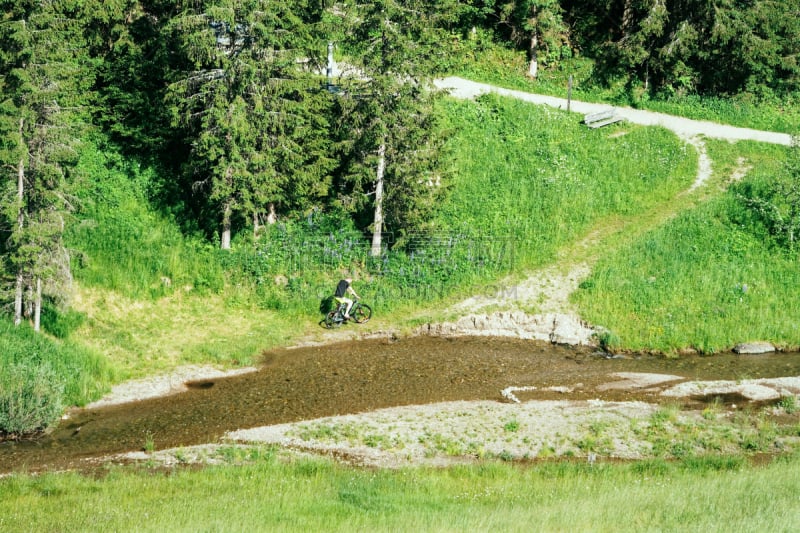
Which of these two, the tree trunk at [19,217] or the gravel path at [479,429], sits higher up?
the tree trunk at [19,217]

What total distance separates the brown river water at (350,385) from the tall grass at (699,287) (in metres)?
1.26

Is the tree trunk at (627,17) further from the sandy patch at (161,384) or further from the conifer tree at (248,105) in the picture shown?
the sandy patch at (161,384)

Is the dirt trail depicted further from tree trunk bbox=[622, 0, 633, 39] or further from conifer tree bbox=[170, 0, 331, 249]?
tree trunk bbox=[622, 0, 633, 39]

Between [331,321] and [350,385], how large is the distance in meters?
4.75

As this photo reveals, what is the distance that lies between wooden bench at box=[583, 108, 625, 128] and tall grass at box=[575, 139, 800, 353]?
30.5ft

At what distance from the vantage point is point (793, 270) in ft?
109

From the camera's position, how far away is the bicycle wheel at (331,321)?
3034 cm

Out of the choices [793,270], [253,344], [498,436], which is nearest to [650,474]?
[498,436]

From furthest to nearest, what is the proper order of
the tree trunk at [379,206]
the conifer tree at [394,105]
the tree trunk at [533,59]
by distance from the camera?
1. the tree trunk at [533,59]
2. the tree trunk at [379,206]
3. the conifer tree at [394,105]

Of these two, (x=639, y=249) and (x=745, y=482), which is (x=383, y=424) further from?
(x=639, y=249)

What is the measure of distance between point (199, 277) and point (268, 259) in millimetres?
2944

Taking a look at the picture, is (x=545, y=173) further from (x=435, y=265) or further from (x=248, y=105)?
(x=248, y=105)

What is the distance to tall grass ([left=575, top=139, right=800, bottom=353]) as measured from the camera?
30016 millimetres

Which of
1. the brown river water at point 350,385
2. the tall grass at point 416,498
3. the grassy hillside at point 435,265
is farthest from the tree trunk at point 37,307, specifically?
the tall grass at point 416,498
